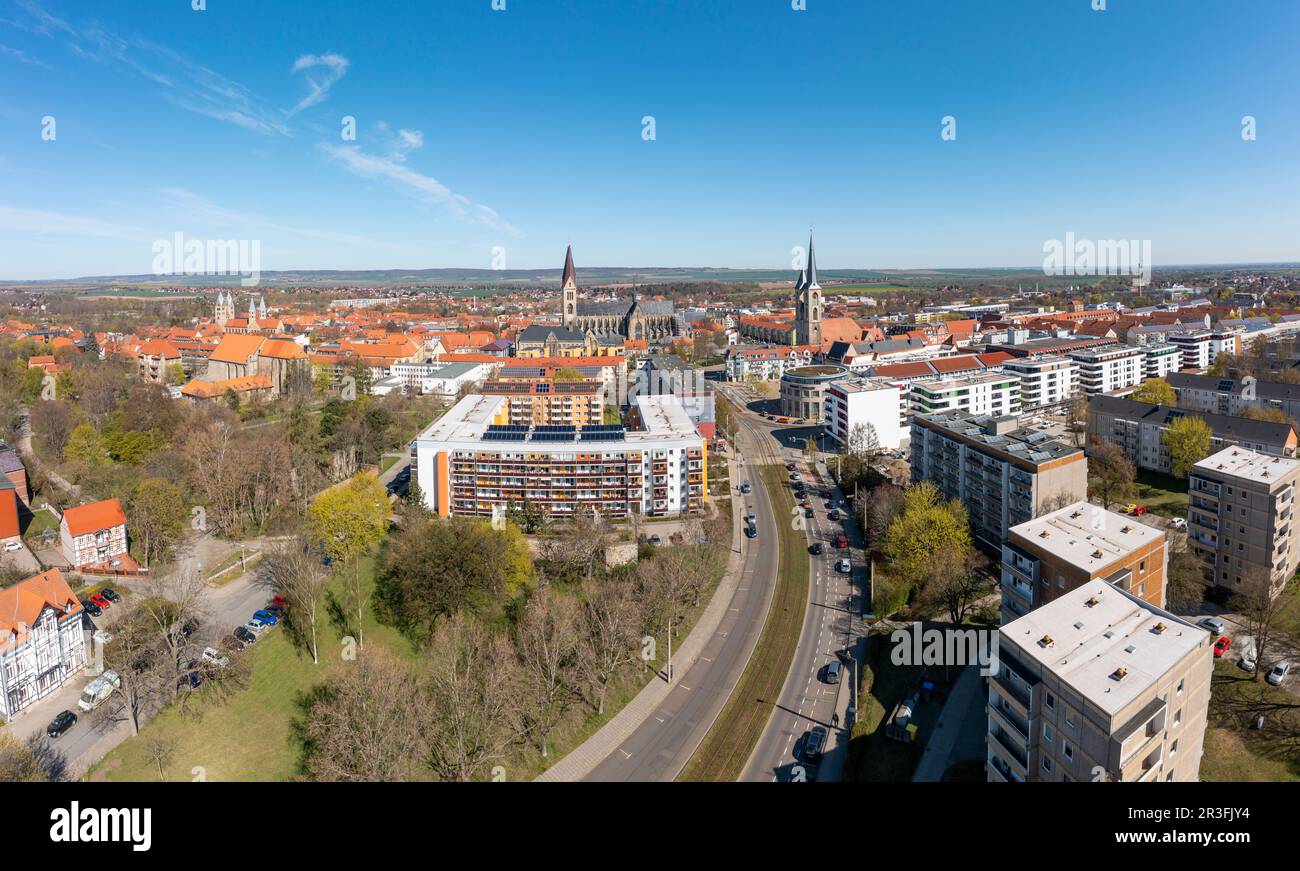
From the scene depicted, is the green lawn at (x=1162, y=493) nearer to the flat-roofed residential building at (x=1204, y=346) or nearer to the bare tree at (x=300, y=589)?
the flat-roofed residential building at (x=1204, y=346)

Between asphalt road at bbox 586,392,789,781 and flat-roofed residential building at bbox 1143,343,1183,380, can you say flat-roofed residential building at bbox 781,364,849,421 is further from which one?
flat-roofed residential building at bbox 1143,343,1183,380

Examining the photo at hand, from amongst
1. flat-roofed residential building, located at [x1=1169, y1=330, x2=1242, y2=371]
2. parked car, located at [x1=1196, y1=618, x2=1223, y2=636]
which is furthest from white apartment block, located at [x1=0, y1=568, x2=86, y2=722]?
flat-roofed residential building, located at [x1=1169, y1=330, x2=1242, y2=371]

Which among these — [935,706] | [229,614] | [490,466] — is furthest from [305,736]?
[935,706]

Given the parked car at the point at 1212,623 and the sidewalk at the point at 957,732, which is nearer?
the sidewalk at the point at 957,732

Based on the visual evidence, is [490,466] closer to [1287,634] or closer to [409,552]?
[409,552]

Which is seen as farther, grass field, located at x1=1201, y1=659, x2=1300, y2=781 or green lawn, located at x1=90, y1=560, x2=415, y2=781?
green lawn, located at x1=90, y1=560, x2=415, y2=781

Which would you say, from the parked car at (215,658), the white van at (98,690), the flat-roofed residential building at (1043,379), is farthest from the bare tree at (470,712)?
the flat-roofed residential building at (1043,379)

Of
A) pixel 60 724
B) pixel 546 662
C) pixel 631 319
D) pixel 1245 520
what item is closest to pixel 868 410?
pixel 1245 520
